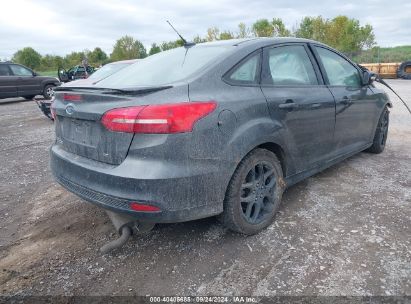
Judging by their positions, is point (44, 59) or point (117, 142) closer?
point (117, 142)

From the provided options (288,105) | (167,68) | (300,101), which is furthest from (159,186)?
(300,101)

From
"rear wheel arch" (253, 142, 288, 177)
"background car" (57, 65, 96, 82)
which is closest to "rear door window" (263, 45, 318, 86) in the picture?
"rear wheel arch" (253, 142, 288, 177)

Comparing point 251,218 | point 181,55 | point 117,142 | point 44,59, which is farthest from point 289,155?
point 44,59

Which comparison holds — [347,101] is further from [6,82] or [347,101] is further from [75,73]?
[75,73]

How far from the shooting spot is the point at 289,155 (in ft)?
10.7

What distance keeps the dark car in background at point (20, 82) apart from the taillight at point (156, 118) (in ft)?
45.6

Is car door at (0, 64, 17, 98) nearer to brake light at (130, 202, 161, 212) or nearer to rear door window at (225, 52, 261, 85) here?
rear door window at (225, 52, 261, 85)

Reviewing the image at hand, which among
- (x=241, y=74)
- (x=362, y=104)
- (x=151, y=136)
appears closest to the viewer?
(x=151, y=136)

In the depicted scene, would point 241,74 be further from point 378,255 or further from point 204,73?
point 378,255

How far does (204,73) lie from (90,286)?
1735 mm

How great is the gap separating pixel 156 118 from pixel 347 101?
255cm

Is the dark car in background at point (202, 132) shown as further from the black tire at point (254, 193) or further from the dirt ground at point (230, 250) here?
the dirt ground at point (230, 250)

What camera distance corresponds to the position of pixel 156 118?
2320 mm

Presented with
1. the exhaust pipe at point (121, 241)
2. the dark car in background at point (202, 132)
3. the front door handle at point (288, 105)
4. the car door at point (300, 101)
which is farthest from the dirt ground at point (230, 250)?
the front door handle at point (288, 105)
